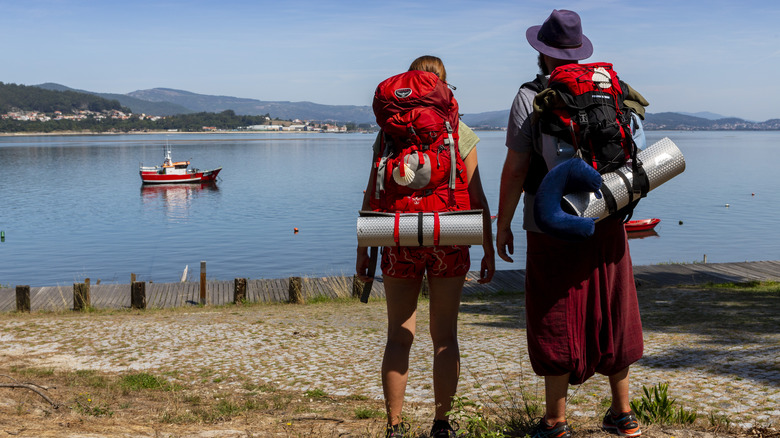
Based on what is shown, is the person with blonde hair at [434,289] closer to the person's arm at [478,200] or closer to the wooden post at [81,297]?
the person's arm at [478,200]

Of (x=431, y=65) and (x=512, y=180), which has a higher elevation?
(x=431, y=65)

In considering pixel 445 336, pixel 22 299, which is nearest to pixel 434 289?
pixel 445 336

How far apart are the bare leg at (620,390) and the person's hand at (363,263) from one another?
125 cm

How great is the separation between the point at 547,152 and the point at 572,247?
0.43 metres

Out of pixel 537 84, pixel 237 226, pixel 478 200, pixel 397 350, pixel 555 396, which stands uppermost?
pixel 537 84

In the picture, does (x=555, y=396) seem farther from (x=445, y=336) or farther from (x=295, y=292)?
(x=295, y=292)

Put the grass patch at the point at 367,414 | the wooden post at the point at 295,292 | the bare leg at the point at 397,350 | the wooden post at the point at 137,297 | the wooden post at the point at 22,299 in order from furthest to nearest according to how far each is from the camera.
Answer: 1. the wooden post at the point at 295,292
2. the wooden post at the point at 137,297
3. the wooden post at the point at 22,299
4. the grass patch at the point at 367,414
5. the bare leg at the point at 397,350

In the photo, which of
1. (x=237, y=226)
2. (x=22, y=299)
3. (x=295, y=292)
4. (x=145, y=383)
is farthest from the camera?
(x=237, y=226)

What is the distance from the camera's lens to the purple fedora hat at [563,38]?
3.31 m

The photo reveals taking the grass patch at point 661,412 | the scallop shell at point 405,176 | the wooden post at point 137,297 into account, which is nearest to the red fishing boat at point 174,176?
the wooden post at point 137,297

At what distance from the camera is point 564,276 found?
3.19 metres

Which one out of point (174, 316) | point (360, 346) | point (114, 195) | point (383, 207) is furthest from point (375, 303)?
point (114, 195)

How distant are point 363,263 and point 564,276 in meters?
0.95

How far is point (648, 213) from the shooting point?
48000 mm
